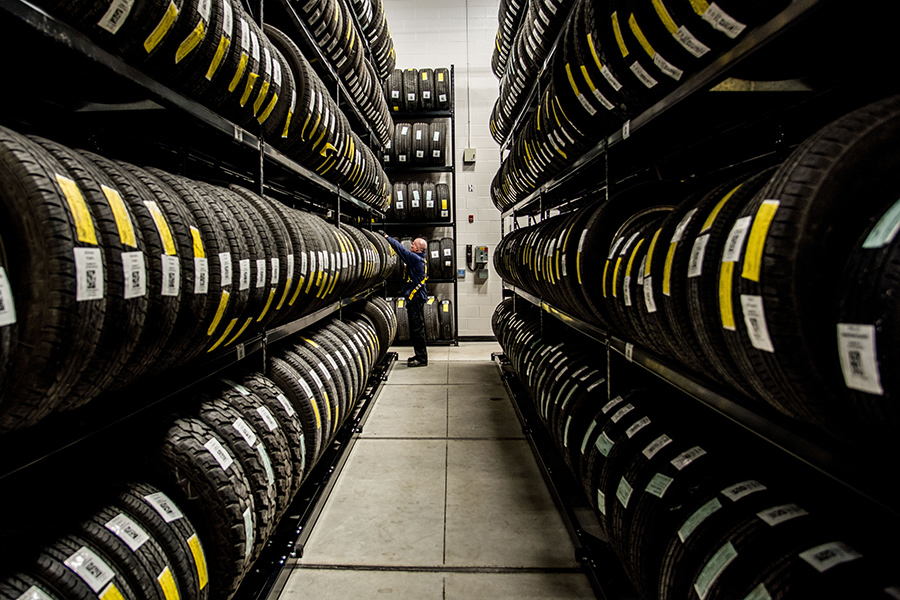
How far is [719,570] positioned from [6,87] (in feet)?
7.50

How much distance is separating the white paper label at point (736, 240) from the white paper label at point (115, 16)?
1.47 meters

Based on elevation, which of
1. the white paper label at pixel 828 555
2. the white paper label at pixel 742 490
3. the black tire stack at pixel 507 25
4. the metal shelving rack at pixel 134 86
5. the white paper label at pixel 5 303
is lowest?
the white paper label at pixel 742 490

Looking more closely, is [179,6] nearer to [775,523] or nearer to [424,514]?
[775,523]

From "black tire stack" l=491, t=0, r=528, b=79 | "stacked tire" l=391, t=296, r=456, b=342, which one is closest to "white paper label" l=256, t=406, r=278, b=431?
"black tire stack" l=491, t=0, r=528, b=79

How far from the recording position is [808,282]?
2.47ft

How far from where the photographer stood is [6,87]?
4.60 feet

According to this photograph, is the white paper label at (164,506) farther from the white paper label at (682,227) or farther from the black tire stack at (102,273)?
the white paper label at (682,227)

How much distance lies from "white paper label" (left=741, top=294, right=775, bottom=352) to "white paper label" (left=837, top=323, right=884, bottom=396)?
0.40 ft

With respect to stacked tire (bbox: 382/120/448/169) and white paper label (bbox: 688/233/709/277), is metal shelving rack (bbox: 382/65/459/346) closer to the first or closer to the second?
stacked tire (bbox: 382/120/448/169)

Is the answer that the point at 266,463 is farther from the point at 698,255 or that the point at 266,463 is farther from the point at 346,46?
the point at 346,46

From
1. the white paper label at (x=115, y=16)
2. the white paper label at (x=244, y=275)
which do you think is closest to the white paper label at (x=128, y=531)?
the white paper label at (x=244, y=275)

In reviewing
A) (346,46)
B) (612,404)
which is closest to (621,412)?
(612,404)

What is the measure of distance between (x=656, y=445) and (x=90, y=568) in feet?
4.86

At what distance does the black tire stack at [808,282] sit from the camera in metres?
0.65
